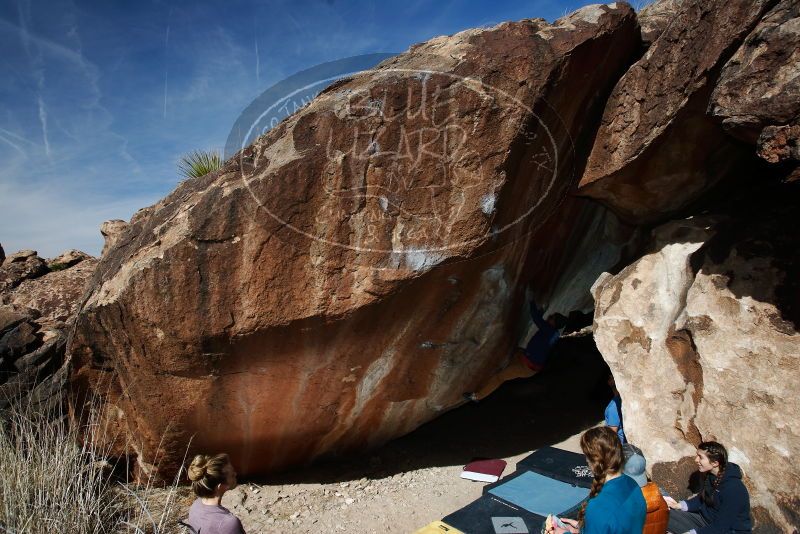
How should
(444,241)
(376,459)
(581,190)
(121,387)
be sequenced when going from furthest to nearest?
1. (376,459)
2. (581,190)
3. (121,387)
4. (444,241)

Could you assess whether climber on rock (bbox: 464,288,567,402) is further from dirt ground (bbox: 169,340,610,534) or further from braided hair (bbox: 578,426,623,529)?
braided hair (bbox: 578,426,623,529)

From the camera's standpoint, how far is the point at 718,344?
3303 mm

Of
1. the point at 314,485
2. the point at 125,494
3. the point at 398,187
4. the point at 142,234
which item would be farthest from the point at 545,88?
the point at 125,494

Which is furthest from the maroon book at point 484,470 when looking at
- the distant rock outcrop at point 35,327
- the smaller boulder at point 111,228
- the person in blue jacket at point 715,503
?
the smaller boulder at point 111,228

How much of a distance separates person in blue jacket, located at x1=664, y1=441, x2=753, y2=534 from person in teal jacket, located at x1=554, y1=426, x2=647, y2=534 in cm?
90

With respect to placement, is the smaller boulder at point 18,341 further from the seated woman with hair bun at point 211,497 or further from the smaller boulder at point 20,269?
the seated woman with hair bun at point 211,497

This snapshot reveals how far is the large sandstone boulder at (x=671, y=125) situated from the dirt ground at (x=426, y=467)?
6.60 feet

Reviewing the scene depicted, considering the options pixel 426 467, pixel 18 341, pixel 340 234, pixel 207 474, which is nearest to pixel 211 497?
pixel 207 474

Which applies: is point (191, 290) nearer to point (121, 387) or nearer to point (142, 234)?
point (142, 234)

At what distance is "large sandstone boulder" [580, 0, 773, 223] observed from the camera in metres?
3.09

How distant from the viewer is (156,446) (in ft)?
12.4

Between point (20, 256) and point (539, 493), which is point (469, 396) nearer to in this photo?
point (539, 493)

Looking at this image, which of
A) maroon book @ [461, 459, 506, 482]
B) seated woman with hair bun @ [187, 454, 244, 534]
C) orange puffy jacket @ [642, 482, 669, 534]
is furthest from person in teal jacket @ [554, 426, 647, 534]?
maroon book @ [461, 459, 506, 482]

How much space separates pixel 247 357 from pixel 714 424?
2.88 m
